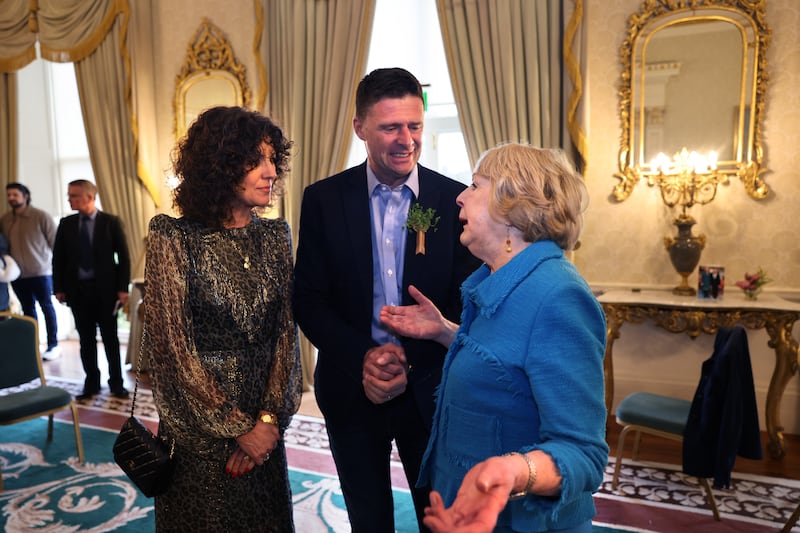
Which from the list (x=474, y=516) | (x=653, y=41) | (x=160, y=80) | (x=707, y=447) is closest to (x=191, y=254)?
(x=474, y=516)

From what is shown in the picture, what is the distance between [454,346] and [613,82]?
3.77m

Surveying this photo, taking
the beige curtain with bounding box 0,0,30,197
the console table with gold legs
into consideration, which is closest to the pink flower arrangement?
the console table with gold legs

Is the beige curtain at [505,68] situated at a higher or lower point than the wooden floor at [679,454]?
higher

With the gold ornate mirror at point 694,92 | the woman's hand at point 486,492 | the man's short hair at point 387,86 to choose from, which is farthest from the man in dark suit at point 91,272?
the woman's hand at point 486,492

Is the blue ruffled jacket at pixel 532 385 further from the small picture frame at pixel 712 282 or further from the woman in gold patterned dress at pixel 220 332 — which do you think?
the small picture frame at pixel 712 282

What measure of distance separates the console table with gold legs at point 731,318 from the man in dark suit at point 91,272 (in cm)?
405

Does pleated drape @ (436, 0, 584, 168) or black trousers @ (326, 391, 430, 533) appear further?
pleated drape @ (436, 0, 584, 168)

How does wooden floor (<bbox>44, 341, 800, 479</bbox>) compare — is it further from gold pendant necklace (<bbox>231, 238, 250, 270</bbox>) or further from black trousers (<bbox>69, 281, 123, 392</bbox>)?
gold pendant necklace (<bbox>231, 238, 250, 270</bbox>)

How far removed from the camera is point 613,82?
4414 millimetres

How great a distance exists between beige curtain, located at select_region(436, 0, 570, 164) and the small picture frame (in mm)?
1384

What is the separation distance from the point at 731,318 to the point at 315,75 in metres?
3.84

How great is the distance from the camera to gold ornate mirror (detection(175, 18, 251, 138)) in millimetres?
5641

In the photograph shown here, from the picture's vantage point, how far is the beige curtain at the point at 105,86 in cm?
617

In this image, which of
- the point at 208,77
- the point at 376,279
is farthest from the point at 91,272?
the point at 376,279
